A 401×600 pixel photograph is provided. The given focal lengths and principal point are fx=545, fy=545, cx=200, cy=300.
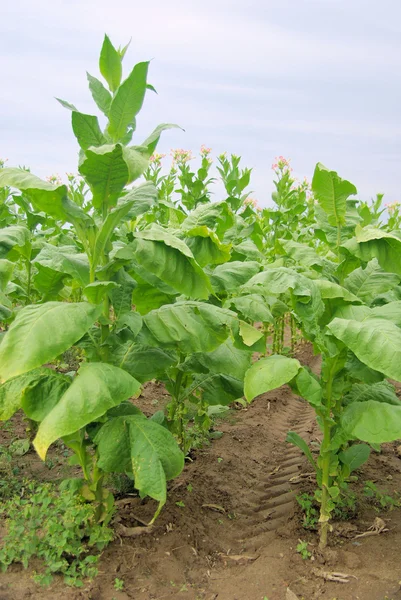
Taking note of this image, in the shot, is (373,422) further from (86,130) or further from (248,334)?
(86,130)

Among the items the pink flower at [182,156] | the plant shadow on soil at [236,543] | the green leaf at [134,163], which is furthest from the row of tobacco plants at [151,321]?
the pink flower at [182,156]

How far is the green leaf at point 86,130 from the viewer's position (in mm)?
2512

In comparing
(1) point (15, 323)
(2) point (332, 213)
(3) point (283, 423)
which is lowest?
(3) point (283, 423)

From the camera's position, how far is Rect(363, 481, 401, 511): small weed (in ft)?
10.7

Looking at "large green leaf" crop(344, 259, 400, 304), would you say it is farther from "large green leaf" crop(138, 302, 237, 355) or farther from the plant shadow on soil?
the plant shadow on soil

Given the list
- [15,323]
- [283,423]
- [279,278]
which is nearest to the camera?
[15,323]

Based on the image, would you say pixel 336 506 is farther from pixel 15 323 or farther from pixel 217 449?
pixel 15 323

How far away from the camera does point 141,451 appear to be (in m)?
2.39

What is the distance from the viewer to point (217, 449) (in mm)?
4062

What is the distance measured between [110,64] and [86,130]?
0.35 m

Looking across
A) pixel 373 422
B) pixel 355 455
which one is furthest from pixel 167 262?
pixel 355 455

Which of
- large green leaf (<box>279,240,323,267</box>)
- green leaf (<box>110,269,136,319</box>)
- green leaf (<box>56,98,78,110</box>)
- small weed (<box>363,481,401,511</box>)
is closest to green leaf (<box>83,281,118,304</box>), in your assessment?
green leaf (<box>110,269,136,319</box>)

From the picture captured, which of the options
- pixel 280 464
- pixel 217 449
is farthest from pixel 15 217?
pixel 280 464

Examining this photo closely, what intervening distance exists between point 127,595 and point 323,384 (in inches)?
53.8
